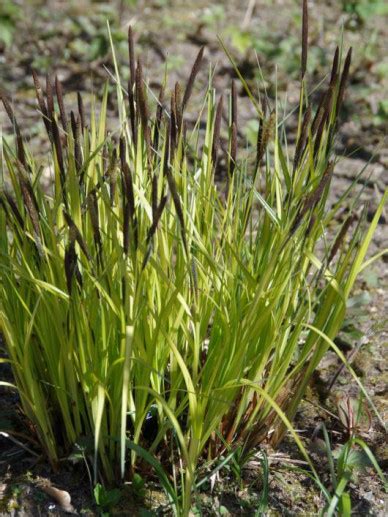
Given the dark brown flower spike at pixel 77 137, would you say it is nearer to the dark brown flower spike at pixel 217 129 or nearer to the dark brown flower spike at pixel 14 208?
the dark brown flower spike at pixel 14 208

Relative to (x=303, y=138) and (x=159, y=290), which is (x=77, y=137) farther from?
(x=303, y=138)

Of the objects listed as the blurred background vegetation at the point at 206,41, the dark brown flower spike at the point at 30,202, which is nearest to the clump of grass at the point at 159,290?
the dark brown flower spike at the point at 30,202

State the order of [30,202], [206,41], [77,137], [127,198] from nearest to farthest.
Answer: [127,198] < [30,202] < [77,137] < [206,41]

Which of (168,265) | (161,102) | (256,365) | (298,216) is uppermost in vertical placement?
(161,102)

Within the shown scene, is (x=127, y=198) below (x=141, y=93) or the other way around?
below

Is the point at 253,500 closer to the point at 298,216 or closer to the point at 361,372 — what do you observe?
the point at 361,372

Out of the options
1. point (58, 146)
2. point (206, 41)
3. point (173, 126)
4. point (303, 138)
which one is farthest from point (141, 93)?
point (206, 41)

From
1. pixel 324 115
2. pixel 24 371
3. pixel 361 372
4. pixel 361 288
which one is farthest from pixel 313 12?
pixel 24 371

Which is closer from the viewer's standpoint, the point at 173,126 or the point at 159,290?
the point at 173,126

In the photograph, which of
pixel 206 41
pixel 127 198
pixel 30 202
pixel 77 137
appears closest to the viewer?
pixel 127 198
